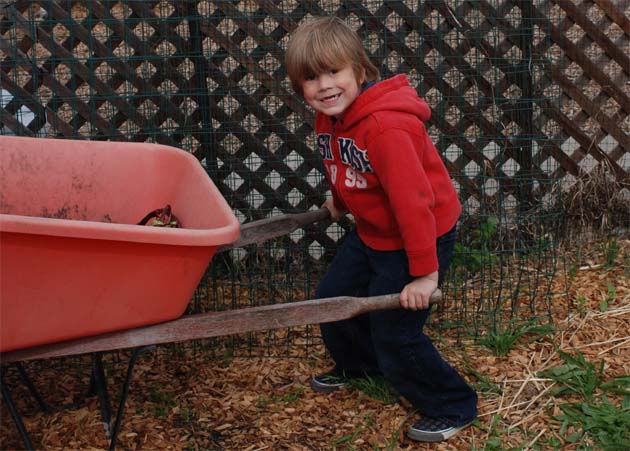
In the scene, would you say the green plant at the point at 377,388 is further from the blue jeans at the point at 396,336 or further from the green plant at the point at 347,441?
the green plant at the point at 347,441

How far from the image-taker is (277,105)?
12.5 ft

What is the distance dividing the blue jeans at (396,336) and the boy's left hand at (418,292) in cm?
16

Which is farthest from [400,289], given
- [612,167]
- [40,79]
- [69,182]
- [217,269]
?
[612,167]

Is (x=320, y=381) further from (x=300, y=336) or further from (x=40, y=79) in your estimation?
(x=40, y=79)

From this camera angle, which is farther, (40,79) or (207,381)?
(40,79)

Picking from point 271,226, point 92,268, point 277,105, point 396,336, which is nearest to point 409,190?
point 396,336

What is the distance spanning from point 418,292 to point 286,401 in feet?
2.96

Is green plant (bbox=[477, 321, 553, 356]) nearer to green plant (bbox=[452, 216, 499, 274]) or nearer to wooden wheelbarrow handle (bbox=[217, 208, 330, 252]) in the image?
green plant (bbox=[452, 216, 499, 274])

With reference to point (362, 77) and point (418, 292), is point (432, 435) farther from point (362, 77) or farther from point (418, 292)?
point (362, 77)

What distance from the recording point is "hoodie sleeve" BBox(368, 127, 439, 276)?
234 cm

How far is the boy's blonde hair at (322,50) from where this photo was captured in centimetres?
238

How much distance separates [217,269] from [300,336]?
0.52 m

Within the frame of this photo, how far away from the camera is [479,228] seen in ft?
12.4

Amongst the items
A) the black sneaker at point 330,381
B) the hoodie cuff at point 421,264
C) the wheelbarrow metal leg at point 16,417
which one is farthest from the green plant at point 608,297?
the wheelbarrow metal leg at point 16,417
